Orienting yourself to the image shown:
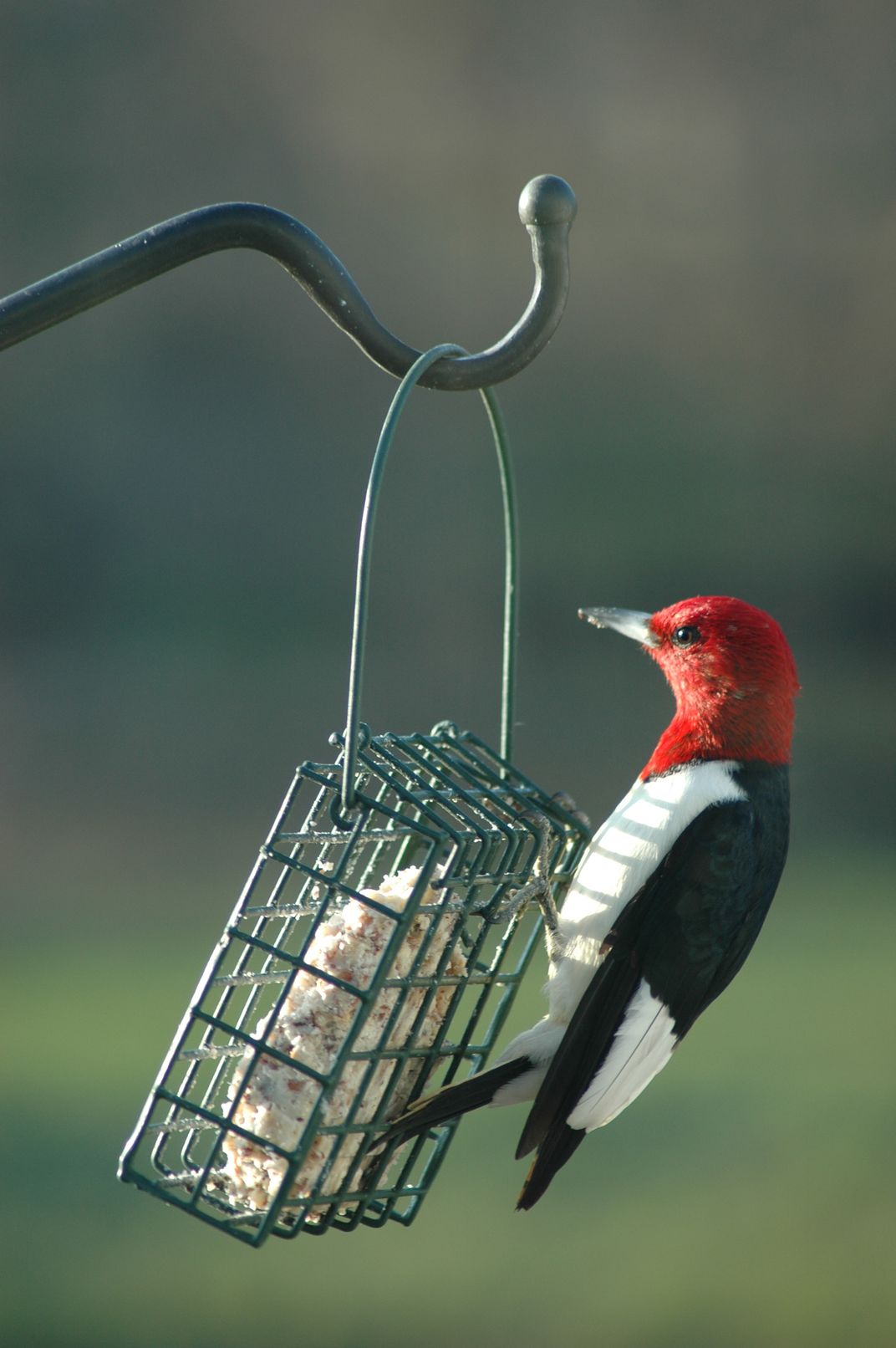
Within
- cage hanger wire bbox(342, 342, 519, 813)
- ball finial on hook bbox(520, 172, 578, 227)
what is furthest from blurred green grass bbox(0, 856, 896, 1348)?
ball finial on hook bbox(520, 172, 578, 227)

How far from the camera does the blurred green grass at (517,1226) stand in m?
5.25

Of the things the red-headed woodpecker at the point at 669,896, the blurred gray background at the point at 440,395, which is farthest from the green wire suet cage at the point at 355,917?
the blurred gray background at the point at 440,395

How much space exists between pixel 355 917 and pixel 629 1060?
0.57 meters

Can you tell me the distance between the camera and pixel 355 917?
2.18 metres

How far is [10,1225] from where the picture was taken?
5855 mm

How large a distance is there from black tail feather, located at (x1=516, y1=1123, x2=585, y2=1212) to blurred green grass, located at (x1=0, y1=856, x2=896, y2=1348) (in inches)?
118

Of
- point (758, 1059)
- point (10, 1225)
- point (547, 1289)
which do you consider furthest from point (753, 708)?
point (758, 1059)

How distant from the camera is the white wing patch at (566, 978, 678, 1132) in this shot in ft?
8.00

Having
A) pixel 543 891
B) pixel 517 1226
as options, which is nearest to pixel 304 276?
pixel 543 891

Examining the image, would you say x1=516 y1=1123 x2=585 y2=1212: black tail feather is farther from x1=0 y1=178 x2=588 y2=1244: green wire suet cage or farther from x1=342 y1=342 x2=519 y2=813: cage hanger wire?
x1=342 y1=342 x2=519 y2=813: cage hanger wire

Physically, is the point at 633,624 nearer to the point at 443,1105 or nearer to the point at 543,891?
the point at 543,891

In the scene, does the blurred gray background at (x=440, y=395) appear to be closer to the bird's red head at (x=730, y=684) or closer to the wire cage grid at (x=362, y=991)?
the bird's red head at (x=730, y=684)

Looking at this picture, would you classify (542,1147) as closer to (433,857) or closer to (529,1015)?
(433,857)

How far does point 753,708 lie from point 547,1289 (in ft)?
11.3
